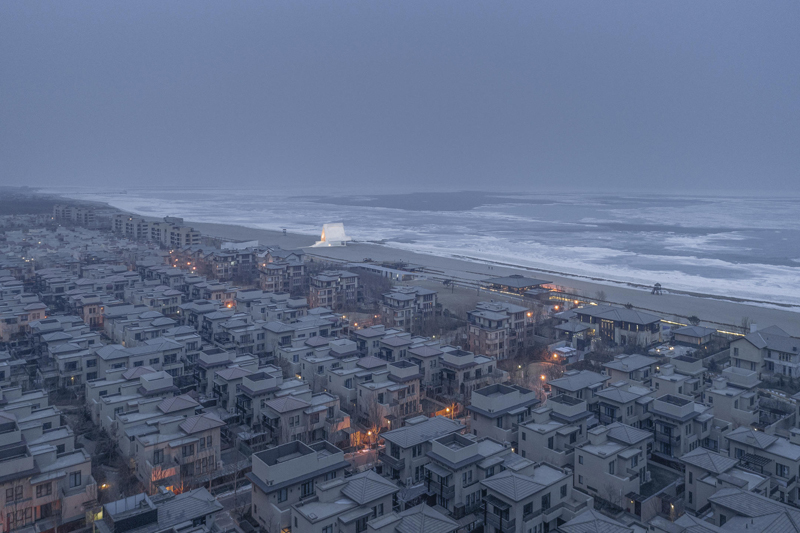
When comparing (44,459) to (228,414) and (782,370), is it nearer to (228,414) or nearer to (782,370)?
(228,414)

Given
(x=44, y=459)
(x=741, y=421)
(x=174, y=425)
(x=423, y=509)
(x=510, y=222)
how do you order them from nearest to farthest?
(x=423, y=509) → (x=44, y=459) → (x=174, y=425) → (x=741, y=421) → (x=510, y=222)

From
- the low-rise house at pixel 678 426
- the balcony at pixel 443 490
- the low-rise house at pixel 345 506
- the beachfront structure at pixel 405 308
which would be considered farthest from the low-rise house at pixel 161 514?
the beachfront structure at pixel 405 308

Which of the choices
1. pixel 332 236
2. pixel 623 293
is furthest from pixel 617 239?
pixel 332 236

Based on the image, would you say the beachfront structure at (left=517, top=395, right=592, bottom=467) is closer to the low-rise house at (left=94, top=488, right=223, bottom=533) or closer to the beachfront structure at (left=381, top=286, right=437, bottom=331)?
the low-rise house at (left=94, top=488, right=223, bottom=533)

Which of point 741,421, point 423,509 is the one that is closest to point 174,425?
point 423,509

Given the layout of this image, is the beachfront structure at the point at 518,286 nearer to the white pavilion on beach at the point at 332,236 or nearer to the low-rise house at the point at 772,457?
the low-rise house at the point at 772,457

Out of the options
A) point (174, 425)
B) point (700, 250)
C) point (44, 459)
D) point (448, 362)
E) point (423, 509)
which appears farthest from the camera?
point (700, 250)

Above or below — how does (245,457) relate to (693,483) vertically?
below
